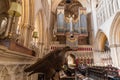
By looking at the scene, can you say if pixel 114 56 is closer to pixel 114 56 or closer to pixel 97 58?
pixel 114 56

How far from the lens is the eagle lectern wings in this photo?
2094 millimetres

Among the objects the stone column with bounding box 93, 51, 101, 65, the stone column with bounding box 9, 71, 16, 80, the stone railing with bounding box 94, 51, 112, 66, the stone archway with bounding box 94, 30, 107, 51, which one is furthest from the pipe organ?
the stone column with bounding box 9, 71, 16, 80

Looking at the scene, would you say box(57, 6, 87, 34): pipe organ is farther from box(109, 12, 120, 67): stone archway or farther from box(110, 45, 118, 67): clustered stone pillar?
box(110, 45, 118, 67): clustered stone pillar

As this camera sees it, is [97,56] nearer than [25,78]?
No

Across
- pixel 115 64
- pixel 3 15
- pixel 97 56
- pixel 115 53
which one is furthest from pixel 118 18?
pixel 3 15

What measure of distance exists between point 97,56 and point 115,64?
3.65m

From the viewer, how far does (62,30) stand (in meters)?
13.3

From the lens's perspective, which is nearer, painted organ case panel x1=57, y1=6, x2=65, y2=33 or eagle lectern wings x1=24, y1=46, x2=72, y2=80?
eagle lectern wings x1=24, y1=46, x2=72, y2=80

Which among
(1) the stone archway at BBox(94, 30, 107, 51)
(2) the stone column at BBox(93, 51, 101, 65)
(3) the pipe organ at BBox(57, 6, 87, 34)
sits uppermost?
(3) the pipe organ at BBox(57, 6, 87, 34)

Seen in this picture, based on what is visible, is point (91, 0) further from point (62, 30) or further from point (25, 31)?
point (25, 31)

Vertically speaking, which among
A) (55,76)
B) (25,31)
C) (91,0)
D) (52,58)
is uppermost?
(91,0)

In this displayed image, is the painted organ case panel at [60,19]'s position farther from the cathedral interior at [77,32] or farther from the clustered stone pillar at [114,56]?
the clustered stone pillar at [114,56]

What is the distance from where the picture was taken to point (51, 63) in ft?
7.13

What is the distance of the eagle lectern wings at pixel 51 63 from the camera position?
2094 millimetres
